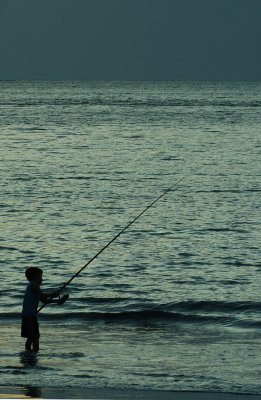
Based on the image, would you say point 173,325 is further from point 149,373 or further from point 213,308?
point 149,373

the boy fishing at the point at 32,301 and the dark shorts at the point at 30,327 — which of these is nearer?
the boy fishing at the point at 32,301

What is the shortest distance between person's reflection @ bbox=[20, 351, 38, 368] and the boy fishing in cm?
6

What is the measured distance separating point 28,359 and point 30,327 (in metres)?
0.33

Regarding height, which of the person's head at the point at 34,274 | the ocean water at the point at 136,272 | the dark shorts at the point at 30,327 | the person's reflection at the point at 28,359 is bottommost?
the ocean water at the point at 136,272

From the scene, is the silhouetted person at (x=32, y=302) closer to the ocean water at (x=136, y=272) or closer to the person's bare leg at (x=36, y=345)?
the person's bare leg at (x=36, y=345)

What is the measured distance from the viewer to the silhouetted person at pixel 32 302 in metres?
8.11

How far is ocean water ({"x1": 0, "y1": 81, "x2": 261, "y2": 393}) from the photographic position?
807 cm

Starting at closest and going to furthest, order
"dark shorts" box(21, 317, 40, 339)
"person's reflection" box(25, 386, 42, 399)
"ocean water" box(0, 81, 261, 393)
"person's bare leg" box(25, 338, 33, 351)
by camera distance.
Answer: "person's reflection" box(25, 386, 42, 399) → "ocean water" box(0, 81, 261, 393) → "dark shorts" box(21, 317, 40, 339) → "person's bare leg" box(25, 338, 33, 351)

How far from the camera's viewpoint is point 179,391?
23.6ft

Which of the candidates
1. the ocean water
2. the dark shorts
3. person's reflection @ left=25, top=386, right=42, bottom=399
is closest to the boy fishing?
the dark shorts

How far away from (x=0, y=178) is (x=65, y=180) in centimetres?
228

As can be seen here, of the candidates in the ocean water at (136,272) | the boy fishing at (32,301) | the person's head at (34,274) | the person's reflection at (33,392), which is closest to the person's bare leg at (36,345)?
the boy fishing at (32,301)

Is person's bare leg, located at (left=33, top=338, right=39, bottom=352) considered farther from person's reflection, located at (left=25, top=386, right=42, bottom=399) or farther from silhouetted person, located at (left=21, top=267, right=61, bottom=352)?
person's reflection, located at (left=25, top=386, right=42, bottom=399)

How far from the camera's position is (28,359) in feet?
27.1
